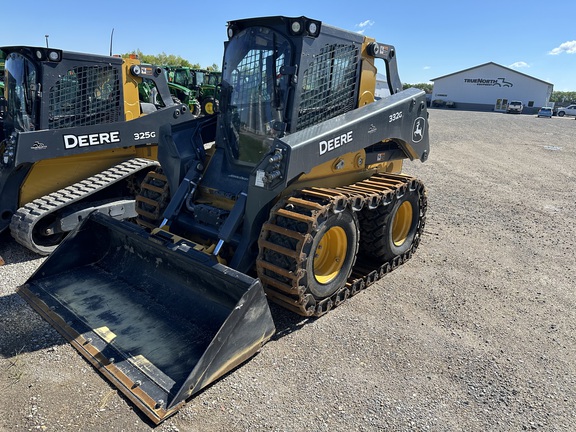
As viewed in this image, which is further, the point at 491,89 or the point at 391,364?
the point at 491,89

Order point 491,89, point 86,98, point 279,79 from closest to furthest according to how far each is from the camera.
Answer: point 279,79 → point 86,98 → point 491,89

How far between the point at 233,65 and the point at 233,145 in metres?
0.83

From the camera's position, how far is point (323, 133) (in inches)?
163

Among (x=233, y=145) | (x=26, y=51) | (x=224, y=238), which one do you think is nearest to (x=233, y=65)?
(x=233, y=145)

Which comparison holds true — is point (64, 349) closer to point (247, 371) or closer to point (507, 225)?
point (247, 371)

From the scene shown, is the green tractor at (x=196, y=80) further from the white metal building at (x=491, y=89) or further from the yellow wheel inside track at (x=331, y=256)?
the white metal building at (x=491, y=89)

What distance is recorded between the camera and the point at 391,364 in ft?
12.2

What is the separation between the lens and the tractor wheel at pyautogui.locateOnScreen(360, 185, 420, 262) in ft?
16.6

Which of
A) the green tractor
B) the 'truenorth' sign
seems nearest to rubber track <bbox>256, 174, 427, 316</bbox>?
the green tractor

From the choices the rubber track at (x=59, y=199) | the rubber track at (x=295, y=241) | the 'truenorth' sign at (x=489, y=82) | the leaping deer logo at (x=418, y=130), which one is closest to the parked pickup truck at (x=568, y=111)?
the 'truenorth' sign at (x=489, y=82)

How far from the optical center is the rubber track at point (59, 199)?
5.42 meters

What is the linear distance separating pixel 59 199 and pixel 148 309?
2.63 meters

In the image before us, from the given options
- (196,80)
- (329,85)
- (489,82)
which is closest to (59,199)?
(329,85)

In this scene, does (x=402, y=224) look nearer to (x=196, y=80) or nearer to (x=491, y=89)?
(x=196, y=80)
